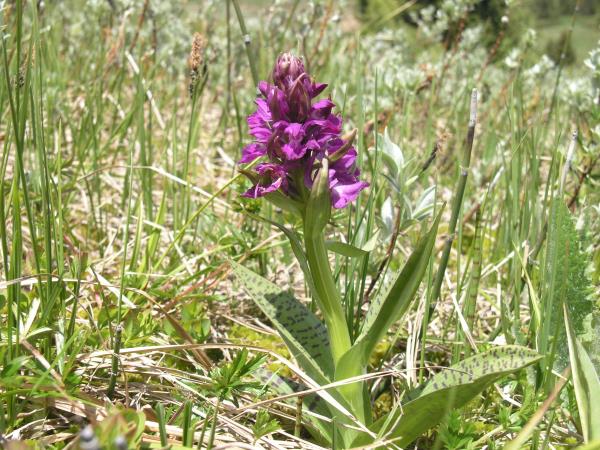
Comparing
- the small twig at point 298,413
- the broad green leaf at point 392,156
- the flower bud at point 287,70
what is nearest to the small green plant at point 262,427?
the small twig at point 298,413

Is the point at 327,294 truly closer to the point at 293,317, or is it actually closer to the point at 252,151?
the point at 293,317

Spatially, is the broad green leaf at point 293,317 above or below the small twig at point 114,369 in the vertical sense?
above

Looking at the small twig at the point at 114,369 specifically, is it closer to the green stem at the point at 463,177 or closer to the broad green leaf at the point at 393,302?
the broad green leaf at the point at 393,302

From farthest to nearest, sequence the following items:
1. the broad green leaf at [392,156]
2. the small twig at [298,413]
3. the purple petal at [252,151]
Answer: the broad green leaf at [392,156] < the small twig at [298,413] < the purple petal at [252,151]

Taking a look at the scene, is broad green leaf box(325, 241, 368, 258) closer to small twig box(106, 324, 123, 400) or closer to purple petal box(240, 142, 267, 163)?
purple petal box(240, 142, 267, 163)

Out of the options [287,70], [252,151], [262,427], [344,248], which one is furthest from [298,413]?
[287,70]

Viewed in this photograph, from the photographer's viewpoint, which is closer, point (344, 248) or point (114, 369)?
point (344, 248)
